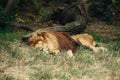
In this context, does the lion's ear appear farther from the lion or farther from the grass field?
the grass field

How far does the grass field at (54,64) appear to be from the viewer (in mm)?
7109

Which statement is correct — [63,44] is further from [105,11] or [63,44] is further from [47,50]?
[105,11]

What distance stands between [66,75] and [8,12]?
562 centimetres

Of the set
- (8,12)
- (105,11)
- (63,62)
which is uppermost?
(63,62)

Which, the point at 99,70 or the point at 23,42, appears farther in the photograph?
the point at 23,42

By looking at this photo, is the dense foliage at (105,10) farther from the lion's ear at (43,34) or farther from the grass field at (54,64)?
the lion's ear at (43,34)

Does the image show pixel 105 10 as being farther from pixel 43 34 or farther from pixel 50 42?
pixel 50 42

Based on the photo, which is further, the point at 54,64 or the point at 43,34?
the point at 43,34

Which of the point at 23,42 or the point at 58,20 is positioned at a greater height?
the point at 23,42

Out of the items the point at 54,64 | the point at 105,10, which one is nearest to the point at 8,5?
the point at 54,64

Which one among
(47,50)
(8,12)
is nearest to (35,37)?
(47,50)

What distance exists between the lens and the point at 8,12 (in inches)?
477

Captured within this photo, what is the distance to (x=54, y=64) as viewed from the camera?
313 inches

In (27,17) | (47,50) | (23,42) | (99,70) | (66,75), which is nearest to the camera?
(66,75)
